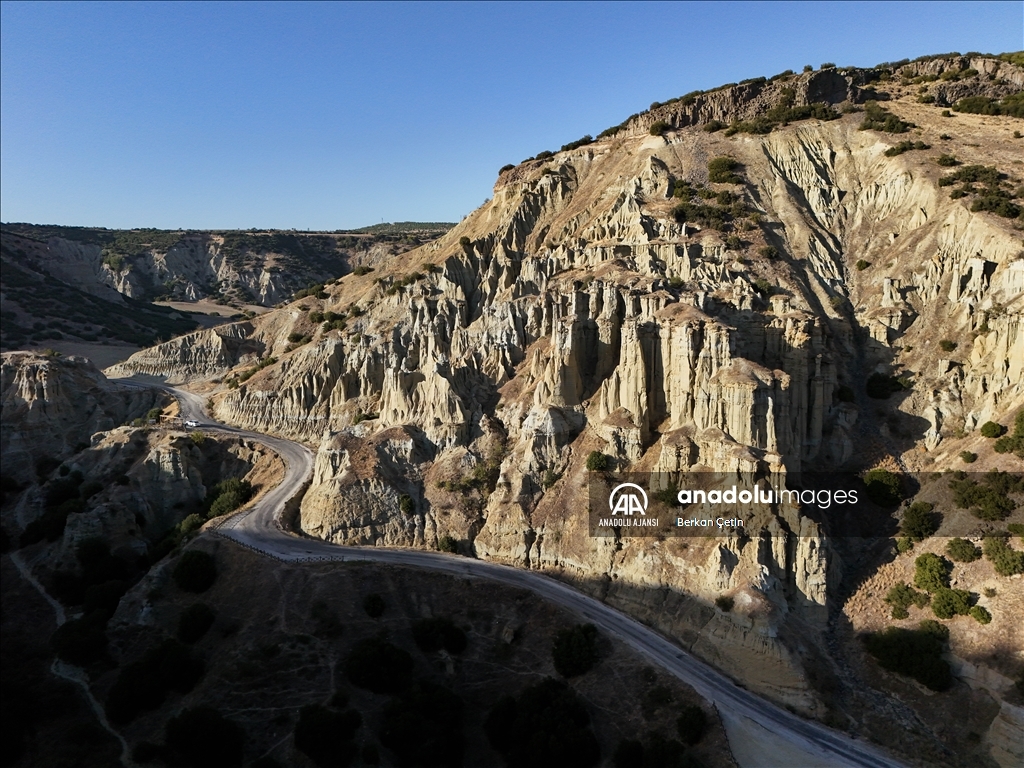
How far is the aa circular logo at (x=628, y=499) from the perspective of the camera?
43.1 metres

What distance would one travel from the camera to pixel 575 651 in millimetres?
35219

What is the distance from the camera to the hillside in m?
36.7

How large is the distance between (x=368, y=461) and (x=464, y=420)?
347 inches

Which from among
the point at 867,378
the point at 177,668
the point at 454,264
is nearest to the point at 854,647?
the point at 867,378

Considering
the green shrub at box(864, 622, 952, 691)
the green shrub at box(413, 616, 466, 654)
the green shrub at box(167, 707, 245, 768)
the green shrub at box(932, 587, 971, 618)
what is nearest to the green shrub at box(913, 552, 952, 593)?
the green shrub at box(932, 587, 971, 618)

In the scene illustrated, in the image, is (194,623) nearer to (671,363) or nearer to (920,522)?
(671,363)

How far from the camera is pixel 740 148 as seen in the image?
68188mm

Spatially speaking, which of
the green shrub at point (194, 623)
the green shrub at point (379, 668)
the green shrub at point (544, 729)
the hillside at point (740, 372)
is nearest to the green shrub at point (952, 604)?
the hillside at point (740, 372)

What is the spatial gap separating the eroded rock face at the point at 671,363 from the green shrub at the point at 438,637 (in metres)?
8.86

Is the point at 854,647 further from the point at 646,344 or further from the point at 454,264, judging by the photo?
the point at 454,264

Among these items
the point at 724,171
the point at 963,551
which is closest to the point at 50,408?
the point at 724,171

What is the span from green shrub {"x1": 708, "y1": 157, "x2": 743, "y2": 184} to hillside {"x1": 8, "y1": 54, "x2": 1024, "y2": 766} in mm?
431

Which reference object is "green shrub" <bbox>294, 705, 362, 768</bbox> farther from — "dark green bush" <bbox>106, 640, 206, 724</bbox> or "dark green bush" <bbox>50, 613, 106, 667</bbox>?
"dark green bush" <bbox>50, 613, 106, 667</bbox>

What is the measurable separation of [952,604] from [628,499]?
19.6m
